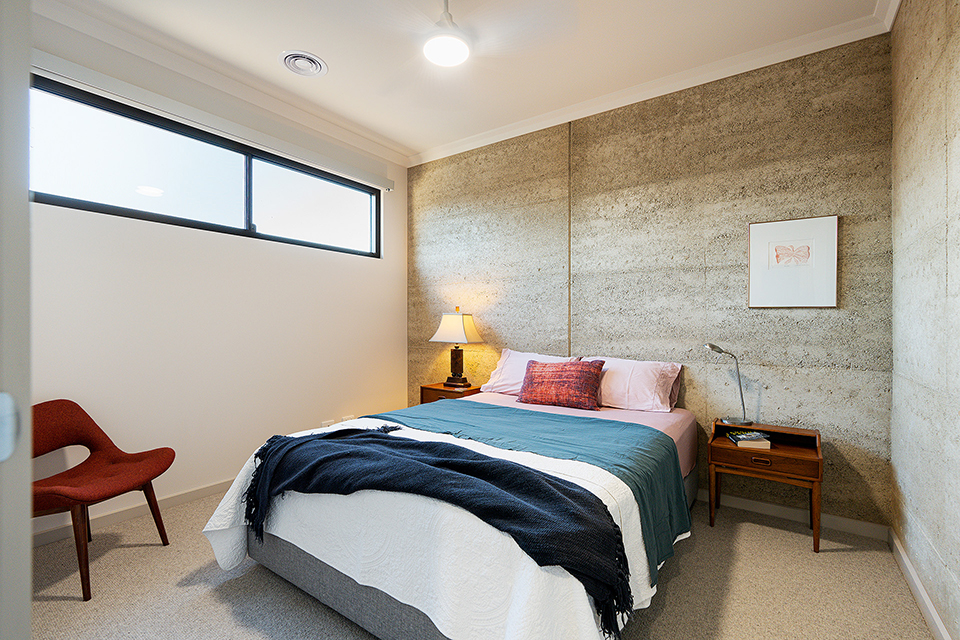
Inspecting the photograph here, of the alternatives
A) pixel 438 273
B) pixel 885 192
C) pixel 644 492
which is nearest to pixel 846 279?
pixel 885 192

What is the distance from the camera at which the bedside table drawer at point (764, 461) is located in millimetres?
2398

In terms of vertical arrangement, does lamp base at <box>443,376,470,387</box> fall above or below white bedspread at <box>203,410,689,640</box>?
above

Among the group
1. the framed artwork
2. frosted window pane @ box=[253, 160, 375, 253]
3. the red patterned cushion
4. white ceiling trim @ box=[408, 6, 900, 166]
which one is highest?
white ceiling trim @ box=[408, 6, 900, 166]

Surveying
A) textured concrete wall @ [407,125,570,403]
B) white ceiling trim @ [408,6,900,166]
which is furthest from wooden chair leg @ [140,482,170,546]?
white ceiling trim @ [408,6,900,166]

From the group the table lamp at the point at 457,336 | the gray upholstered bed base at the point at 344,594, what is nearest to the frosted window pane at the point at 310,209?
the table lamp at the point at 457,336

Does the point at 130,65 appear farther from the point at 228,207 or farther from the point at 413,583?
the point at 413,583

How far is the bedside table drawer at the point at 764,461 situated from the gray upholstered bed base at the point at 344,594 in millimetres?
1890

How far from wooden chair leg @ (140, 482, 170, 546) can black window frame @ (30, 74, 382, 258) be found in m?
1.47

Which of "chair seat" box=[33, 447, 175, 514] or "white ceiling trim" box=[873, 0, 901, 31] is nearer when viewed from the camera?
"chair seat" box=[33, 447, 175, 514]

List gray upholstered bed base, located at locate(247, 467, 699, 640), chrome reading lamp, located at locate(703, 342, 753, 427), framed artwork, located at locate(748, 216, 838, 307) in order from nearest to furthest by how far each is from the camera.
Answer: gray upholstered bed base, located at locate(247, 467, 699, 640), framed artwork, located at locate(748, 216, 838, 307), chrome reading lamp, located at locate(703, 342, 753, 427)

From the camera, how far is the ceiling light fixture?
2.44m

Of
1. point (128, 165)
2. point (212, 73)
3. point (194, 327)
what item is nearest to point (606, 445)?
point (194, 327)

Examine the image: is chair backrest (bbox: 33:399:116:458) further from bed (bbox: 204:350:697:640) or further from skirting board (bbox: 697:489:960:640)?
skirting board (bbox: 697:489:960:640)

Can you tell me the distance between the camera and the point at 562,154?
12.3ft
